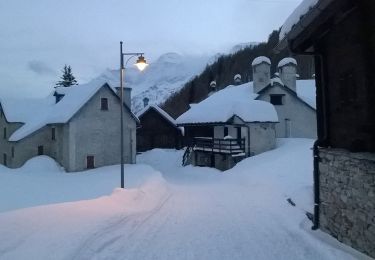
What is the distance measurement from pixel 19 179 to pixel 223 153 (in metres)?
15.4

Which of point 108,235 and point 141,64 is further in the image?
point 141,64

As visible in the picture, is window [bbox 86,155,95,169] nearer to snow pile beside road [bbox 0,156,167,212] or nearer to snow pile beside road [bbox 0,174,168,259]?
snow pile beside road [bbox 0,156,167,212]

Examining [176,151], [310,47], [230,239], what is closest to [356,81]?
[310,47]

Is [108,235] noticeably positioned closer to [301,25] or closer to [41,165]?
[301,25]

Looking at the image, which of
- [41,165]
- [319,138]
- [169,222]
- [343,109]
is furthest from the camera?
[41,165]

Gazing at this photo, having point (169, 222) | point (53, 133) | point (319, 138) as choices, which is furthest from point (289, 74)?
point (169, 222)

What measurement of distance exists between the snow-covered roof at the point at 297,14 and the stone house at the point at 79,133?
2439cm

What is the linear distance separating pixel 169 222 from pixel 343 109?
6.16 m

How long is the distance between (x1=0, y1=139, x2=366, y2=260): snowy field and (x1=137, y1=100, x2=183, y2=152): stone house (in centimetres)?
2484

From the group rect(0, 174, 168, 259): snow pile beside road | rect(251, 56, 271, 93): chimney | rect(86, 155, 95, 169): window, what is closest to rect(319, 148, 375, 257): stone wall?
rect(0, 174, 168, 259): snow pile beside road

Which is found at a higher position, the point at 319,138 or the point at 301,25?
the point at 301,25

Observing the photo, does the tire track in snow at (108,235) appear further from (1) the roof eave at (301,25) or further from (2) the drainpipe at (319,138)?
(1) the roof eave at (301,25)

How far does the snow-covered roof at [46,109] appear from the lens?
3359cm

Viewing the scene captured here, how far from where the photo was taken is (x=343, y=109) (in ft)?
32.1
